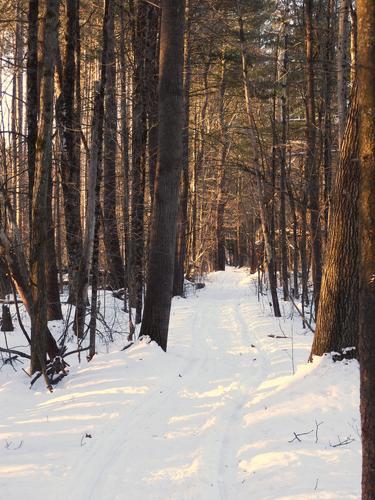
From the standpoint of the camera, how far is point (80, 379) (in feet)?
20.6

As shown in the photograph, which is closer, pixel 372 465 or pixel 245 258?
pixel 372 465

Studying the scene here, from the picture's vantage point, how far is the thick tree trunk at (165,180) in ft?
25.5

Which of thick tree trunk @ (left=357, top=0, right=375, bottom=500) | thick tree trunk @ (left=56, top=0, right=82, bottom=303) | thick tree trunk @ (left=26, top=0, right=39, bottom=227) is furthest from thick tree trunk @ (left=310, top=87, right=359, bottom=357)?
thick tree trunk @ (left=56, top=0, right=82, bottom=303)

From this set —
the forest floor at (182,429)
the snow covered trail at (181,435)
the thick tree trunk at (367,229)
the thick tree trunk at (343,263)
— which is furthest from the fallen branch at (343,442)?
the thick tree trunk at (367,229)

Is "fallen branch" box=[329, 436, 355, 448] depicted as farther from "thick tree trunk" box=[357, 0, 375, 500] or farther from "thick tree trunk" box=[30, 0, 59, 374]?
"thick tree trunk" box=[30, 0, 59, 374]

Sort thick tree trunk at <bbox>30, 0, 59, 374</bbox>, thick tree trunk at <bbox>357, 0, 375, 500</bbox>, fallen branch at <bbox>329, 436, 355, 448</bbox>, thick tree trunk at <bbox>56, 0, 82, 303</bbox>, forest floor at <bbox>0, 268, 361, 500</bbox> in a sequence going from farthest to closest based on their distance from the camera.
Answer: thick tree trunk at <bbox>56, 0, 82, 303</bbox>
thick tree trunk at <bbox>30, 0, 59, 374</bbox>
fallen branch at <bbox>329, 436, 355, 448</bbox>
forest floor at <bbox>0, 268, 361, 500</bbox>
thick tree trunk at <bbox>357, 0, 375, 500</bbox>

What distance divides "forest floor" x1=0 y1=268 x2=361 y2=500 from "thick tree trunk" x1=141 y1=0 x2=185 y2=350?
0.63 metres

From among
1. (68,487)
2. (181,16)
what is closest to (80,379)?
(68,487)

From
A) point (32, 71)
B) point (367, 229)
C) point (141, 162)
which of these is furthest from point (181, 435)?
point (141, 162)

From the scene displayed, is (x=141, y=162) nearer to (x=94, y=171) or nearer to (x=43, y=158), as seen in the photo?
(x=94, y=171)

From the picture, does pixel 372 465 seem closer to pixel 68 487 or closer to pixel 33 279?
pixel 68 487

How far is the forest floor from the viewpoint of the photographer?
3.58 metres

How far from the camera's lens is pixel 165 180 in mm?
7980

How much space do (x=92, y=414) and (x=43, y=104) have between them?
3.63m
